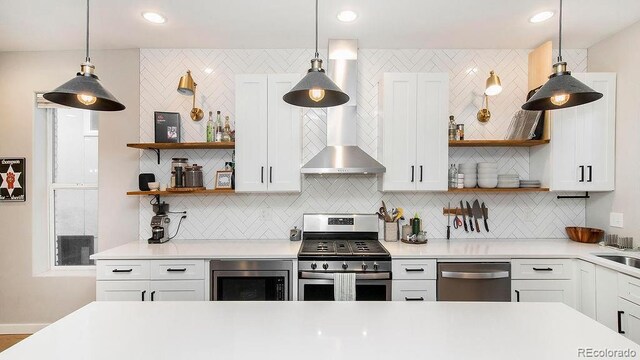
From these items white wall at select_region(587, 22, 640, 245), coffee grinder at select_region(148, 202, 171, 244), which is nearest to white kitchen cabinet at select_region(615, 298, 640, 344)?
white wall at select_region(587, 22, 640, 245)

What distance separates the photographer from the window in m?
3.37

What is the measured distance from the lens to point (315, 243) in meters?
2.93

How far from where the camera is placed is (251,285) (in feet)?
8.26

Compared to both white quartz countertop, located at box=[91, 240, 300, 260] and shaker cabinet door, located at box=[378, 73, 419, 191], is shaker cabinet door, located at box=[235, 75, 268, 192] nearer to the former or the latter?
white quartz countertop, located at box=[91, 240, 300, 260]

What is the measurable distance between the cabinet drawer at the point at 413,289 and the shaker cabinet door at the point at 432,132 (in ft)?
2.84

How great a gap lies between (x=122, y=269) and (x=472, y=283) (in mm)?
2857

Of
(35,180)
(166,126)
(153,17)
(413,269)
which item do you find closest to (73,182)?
(35,180)

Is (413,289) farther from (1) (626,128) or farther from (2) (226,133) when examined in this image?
(1) (626,128)

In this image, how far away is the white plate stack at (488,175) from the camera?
295 cm

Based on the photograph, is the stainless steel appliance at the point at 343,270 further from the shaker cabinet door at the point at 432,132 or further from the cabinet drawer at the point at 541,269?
the cabinet drawer at the point at 541,269

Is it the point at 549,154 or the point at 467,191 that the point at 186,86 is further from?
the point at 549,154

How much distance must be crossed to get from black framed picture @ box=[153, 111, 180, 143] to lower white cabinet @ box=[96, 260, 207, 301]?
46.2 inches

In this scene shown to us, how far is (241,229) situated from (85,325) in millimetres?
1978

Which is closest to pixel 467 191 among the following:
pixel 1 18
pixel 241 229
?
pixel 241 229
